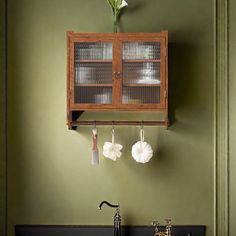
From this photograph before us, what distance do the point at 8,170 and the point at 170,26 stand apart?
58.5 inches

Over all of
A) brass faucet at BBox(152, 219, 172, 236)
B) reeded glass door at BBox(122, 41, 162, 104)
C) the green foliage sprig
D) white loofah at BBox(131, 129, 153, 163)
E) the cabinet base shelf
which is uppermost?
the green foliage sprig

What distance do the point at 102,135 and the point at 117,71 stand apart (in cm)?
49

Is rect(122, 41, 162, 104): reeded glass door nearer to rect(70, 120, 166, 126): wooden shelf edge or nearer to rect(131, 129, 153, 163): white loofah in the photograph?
rect(70, 120, 166, 126): wooden shelf edge

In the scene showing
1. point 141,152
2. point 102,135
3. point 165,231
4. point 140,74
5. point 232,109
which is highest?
point 140,74

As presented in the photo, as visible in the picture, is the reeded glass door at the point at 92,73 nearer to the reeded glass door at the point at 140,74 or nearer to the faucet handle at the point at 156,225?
the reeded glass door at the point at 140,74

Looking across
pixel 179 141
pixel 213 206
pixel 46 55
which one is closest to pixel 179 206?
pixel 213 206

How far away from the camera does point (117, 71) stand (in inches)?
124

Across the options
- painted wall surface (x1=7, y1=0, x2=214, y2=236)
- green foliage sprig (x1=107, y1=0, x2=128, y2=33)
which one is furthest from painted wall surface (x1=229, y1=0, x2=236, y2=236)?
green foliage sprig (x1=107, y1=0, x2=128, y2=33)

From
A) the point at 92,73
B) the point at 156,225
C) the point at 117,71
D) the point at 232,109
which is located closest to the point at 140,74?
the point at 117,71

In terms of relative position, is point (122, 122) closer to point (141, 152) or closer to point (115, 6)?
point (141, 152)

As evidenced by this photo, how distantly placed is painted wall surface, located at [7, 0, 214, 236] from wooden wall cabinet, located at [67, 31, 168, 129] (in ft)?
0.81

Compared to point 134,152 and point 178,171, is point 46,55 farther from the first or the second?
point 178,171

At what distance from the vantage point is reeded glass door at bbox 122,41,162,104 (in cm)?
316

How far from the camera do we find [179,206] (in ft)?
11.1
